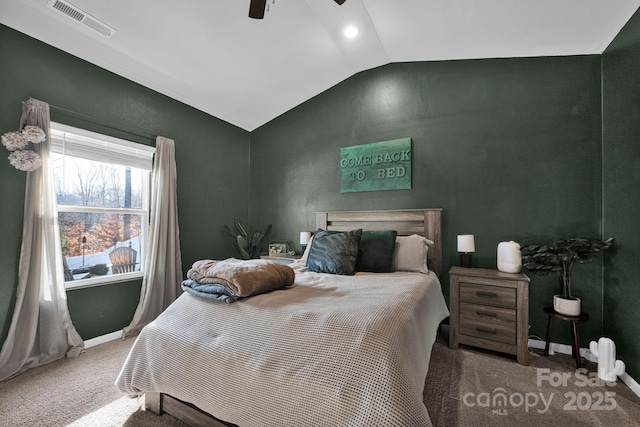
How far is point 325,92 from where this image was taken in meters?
3.82

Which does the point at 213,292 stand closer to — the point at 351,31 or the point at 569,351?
the point at 351,31

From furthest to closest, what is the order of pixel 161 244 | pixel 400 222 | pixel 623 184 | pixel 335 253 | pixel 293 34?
1. pixel 400 222
2. pixel 161 244
3. pixel 293 34
4. pixel 335 253
5. pixel 623 184

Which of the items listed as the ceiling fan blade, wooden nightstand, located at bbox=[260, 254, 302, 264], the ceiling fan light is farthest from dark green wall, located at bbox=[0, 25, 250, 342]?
the ceiling fan light

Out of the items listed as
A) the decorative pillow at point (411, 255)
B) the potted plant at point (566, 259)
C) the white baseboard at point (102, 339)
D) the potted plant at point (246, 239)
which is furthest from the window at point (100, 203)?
the potted plant at point (566, 259)

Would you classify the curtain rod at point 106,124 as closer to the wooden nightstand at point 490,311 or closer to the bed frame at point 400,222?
the bed frame at point 400,222

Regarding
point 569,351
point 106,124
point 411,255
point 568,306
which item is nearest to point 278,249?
point 411,255

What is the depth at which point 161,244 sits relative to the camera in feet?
10.0

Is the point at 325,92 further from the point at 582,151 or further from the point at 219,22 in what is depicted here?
the point at 582,151

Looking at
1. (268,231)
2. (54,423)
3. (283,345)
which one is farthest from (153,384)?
(268,231)

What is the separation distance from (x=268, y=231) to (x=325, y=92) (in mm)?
2287

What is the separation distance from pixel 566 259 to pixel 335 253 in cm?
189

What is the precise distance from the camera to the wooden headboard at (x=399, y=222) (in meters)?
2.92

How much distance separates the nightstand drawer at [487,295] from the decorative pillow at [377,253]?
0.69 metres

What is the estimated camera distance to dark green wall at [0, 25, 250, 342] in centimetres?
215
